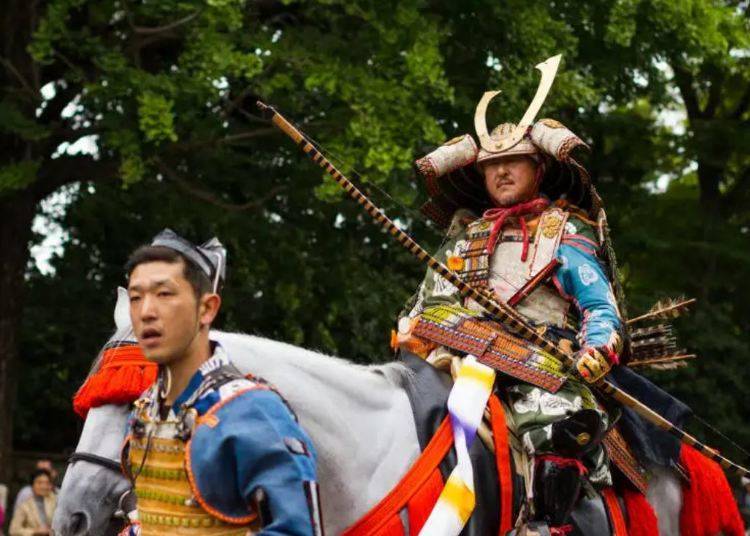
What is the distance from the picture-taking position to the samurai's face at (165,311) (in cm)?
444

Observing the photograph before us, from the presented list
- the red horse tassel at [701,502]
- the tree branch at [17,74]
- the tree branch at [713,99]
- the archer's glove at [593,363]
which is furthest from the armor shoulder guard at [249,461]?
the tree branch at [713,99]

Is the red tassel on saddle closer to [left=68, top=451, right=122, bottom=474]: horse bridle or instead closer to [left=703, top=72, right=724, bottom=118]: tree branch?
[left=68, top=451, right=122, bottom=474]: horse bridle

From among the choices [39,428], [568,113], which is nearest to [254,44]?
[568,113]

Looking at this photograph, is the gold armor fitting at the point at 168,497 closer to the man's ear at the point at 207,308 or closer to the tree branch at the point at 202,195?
the man's ear at the point at 207,308

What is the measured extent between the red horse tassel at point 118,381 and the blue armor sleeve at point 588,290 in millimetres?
2141

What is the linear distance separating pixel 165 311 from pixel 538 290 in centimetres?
332

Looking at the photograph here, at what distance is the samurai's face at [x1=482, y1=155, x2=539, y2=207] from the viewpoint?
7.68 metres

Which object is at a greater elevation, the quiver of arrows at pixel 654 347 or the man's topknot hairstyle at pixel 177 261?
the man's topknot hairstyle at pixel 177 261

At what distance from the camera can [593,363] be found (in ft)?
22.6

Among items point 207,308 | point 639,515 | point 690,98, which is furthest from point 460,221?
point 690,98

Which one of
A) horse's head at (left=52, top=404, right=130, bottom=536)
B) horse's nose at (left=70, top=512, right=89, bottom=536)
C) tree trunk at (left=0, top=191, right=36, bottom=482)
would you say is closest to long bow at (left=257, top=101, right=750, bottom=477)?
horse's head at (left=52, top=404, right=130, bottom=536)

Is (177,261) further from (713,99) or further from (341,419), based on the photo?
(713,99)

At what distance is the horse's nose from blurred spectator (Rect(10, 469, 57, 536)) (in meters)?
10.2

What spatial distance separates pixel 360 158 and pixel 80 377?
683cm
